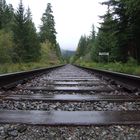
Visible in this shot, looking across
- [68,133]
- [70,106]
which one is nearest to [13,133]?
[68,133]

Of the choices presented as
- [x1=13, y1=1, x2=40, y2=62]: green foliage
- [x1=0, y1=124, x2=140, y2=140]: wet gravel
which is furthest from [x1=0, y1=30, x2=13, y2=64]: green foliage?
[x1=0, y1=124, x2=140, y2=140]: wet gravel

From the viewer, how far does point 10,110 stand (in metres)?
5.49

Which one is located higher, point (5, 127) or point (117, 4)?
point (117, 4)

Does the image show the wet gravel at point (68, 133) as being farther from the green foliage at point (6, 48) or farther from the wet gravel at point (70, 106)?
the green foliage at point (6, 48)

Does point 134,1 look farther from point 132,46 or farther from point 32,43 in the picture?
Result: point 32,43

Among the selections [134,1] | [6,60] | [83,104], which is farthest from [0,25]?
[83,104]

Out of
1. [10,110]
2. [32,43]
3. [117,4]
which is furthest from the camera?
[32,43]

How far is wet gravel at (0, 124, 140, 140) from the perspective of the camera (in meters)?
3.85

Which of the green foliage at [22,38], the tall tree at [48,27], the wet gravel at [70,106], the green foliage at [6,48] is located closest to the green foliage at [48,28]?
the tall tree at [48,27]

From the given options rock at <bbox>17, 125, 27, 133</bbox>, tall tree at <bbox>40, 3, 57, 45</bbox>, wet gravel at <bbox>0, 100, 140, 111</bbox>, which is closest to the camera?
rock at <bbox>17, 125, 27, 133</bbox>

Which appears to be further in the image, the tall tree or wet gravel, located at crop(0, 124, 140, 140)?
the tall tree

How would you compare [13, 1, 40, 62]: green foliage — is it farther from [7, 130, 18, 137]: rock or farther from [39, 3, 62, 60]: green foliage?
[7, 130, 18, 137]: rock

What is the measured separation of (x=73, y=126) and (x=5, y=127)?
2.80 feet

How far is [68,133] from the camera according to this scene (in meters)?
4.02
